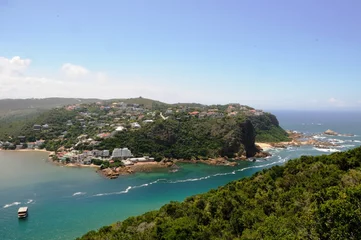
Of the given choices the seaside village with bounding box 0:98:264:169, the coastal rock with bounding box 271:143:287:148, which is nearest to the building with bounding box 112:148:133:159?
the seaside village with bounding box 0:98:264:169

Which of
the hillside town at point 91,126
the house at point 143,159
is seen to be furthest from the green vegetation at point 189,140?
the hillside town at point 91,126

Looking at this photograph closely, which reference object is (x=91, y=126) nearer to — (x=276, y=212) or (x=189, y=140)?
(x=189, y=140)

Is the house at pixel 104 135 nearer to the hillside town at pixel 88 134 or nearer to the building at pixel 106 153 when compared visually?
the hillside town at pixel 88 134

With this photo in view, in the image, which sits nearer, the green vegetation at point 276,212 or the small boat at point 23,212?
the green vegetation at point 276,212

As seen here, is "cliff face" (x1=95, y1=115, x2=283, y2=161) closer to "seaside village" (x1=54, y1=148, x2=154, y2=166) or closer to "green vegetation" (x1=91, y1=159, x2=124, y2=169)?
"seaside village" (x1=54, y1=148, x2=154, y2=166)

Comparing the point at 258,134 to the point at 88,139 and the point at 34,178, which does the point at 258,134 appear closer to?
the point at 88,139
